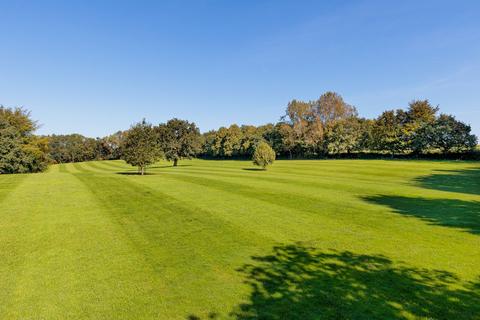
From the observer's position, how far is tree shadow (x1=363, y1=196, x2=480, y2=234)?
42.4ft

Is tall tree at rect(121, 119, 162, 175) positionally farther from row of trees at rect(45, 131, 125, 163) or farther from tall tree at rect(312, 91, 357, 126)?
row of trees at rect(45, 131, 125, 163)

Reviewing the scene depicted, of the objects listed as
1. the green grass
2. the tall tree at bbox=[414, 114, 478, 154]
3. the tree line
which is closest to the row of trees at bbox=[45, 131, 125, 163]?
the tree line

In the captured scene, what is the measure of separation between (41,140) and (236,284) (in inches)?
2834

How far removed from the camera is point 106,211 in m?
16.0

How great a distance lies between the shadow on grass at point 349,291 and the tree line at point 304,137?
32653mm

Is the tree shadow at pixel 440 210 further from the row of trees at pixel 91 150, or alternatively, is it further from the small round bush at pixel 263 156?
the row of trees at pixel 91 150

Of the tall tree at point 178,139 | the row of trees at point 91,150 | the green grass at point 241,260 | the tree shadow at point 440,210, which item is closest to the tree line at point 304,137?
the tall tree at point 178,139

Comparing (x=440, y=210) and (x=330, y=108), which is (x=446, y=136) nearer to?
(x=330, y=108)

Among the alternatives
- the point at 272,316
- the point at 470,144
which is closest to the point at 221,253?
the point at 272,316

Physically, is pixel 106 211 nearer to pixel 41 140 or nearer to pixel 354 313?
pixel 354 313

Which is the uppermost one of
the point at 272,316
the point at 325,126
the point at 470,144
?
the point at 325,126

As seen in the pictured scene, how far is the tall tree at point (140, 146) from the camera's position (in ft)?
123

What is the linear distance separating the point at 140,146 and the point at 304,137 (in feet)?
199

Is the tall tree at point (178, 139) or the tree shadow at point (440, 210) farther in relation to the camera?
the tall tree at point (178, 139)
